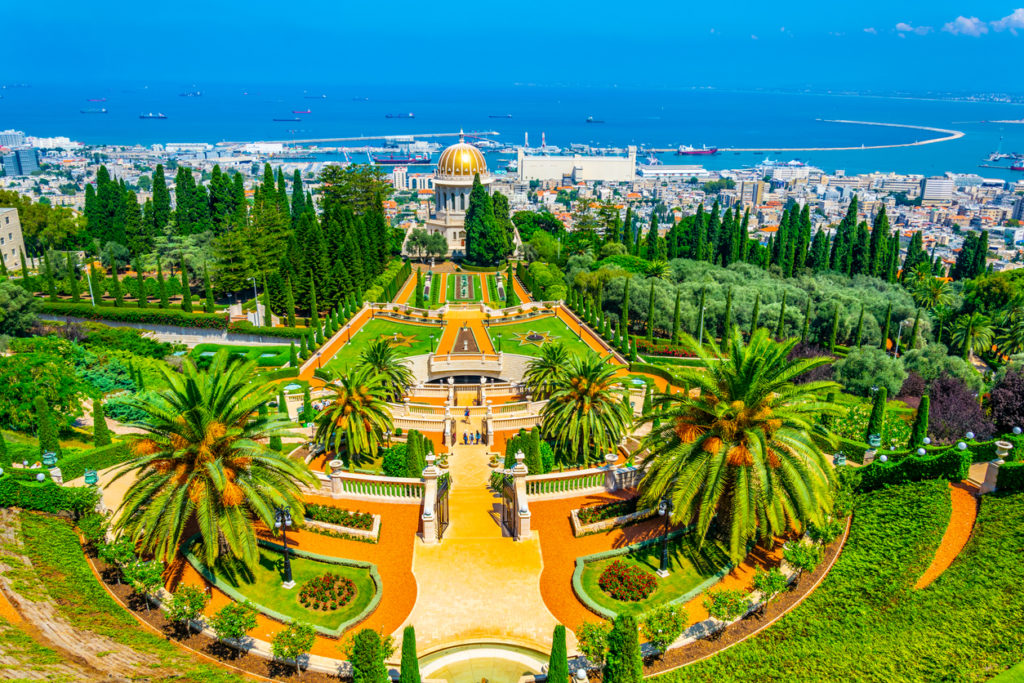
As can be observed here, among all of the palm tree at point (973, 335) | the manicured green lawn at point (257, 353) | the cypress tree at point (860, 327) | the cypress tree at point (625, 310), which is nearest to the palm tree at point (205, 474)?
the manicured green lawn at point (257, 353)

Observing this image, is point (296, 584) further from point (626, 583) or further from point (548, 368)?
point (548, 368)

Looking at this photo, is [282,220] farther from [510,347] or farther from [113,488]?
[113,488]

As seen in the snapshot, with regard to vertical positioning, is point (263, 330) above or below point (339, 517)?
above

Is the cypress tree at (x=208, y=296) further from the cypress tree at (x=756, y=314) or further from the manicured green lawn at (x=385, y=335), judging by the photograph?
the cypress tree at (x=756, y=314)

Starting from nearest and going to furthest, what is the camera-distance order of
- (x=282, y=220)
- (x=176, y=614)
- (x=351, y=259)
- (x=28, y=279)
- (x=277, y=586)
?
(x=176, y=614) → (x=277, y=586) → (x=28, y=279) → (x=351, y=259) → (x=282, y=220)

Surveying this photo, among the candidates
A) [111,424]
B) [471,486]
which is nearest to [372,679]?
[471,486]

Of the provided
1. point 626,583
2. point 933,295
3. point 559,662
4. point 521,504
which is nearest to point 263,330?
point 521,504
